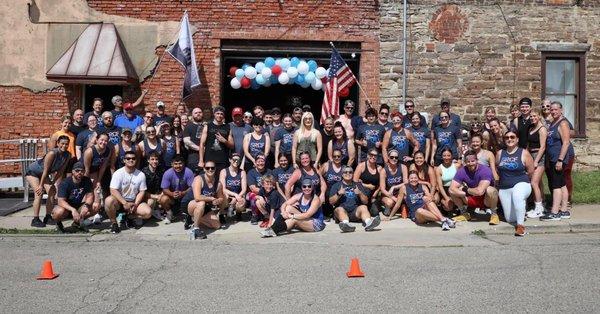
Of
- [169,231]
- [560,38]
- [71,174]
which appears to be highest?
[560,38]

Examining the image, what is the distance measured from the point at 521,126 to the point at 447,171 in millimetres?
1563

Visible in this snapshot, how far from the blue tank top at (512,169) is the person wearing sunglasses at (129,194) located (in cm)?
593

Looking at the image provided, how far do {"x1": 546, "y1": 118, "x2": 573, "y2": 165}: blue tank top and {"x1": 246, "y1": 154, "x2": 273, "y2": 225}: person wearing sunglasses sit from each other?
4.86 m

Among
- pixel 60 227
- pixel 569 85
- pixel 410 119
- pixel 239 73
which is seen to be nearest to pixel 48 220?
pixel 60 227

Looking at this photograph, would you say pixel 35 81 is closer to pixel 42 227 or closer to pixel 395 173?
pixel 42 227

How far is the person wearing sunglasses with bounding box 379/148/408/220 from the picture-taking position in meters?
10.3

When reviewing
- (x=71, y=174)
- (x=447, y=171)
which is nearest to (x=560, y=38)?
(x=447, y=171)

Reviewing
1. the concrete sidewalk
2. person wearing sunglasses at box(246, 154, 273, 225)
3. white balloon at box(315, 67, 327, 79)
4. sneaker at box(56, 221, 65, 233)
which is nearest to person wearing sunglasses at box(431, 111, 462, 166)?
the concrete sidewalk

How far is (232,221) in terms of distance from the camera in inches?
408

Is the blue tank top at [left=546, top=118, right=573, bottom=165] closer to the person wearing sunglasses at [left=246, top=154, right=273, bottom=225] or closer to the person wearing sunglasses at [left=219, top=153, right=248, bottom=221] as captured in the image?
the person wearing sunglasses at [left=246, top=154, right=273, bottom=225]

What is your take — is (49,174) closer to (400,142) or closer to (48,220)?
(48,220)

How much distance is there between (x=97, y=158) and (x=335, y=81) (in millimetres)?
5390

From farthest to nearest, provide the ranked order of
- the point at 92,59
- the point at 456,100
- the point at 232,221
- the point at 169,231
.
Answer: the point at 456,100, the point at 92,59, the point at 232,221, the point at 169,231

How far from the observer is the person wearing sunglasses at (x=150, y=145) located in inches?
408
